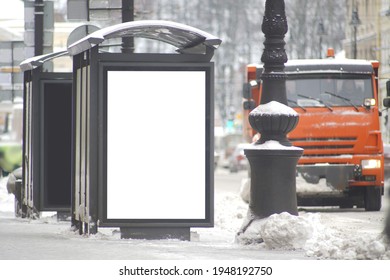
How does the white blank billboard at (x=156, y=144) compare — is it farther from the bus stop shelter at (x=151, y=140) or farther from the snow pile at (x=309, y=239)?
the snow pile at (x=309, y=239)

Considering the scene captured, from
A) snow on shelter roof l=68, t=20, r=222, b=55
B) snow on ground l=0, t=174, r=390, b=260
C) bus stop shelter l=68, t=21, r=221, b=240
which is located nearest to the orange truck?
snow on ground l=0, t=174, r=390, b=260

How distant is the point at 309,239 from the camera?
13.9m

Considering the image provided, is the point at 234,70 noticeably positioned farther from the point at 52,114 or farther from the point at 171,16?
the point at 52,114

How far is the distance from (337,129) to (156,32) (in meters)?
10.00

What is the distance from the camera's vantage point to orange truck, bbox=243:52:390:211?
2548 centimetres

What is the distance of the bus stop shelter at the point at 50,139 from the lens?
19484 mm

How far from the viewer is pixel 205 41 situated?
1515cm

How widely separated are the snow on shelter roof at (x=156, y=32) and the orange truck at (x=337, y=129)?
957 cm

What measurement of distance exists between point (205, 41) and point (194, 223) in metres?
1.83

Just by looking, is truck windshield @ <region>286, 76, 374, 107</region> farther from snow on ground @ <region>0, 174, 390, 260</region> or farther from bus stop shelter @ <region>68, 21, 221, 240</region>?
bus stop shelter @ <region>68, 21, 221, 240</region>

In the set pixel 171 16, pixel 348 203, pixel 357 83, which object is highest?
pixel 171 16

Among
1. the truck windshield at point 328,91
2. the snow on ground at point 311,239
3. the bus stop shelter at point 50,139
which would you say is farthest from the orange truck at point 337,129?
the snow on ground at point 311,239
